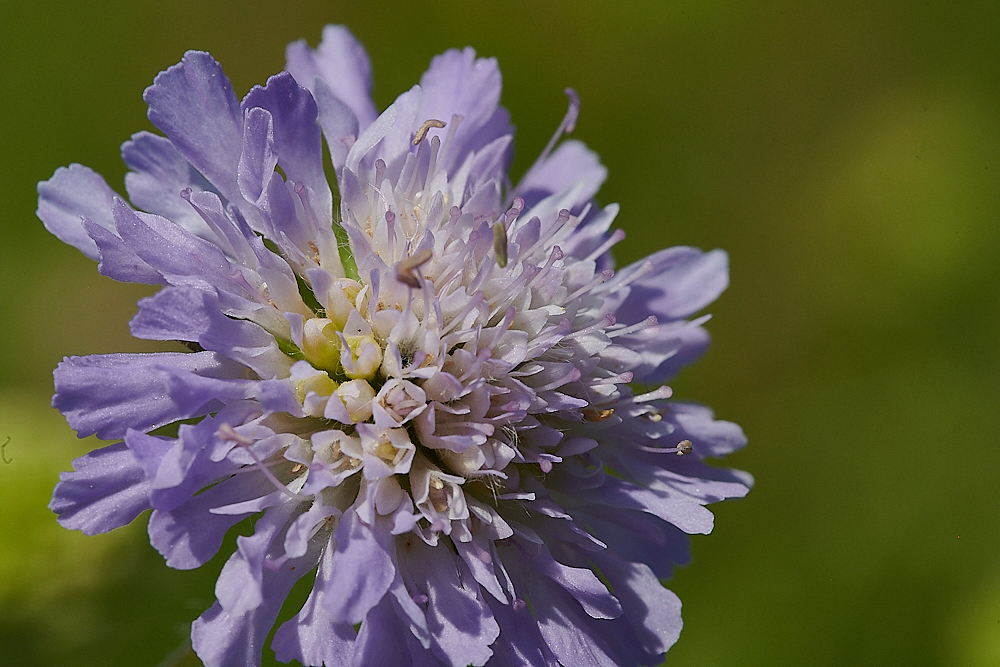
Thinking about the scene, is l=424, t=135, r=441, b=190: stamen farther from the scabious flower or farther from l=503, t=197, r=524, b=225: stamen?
l=503, t=197, r=524, b=225: stamen

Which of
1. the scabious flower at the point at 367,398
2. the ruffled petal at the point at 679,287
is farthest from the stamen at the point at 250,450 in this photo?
the ruffled petal at the point at 679,287

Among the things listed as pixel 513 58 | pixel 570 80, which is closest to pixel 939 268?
pixel 570 80

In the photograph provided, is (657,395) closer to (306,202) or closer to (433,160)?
(433,160)

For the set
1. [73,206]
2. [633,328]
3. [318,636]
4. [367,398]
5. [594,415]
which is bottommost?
[318,636]

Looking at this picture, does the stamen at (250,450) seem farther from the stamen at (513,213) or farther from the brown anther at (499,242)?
the stamen at (513,213)

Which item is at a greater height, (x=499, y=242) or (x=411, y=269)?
(x=499, y=242)

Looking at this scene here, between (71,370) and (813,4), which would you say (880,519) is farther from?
(71,370)

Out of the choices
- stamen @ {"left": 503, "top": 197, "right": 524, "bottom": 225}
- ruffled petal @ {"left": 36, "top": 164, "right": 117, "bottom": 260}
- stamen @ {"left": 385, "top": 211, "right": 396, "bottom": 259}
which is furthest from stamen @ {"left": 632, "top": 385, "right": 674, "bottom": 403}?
ruffled petal @ {"left": 36, "top": 164, "right": 117, "bottom": 260}

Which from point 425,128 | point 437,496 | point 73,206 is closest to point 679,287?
Answer: point 425,128

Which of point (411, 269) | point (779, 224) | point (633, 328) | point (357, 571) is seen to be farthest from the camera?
point (779, 224)
